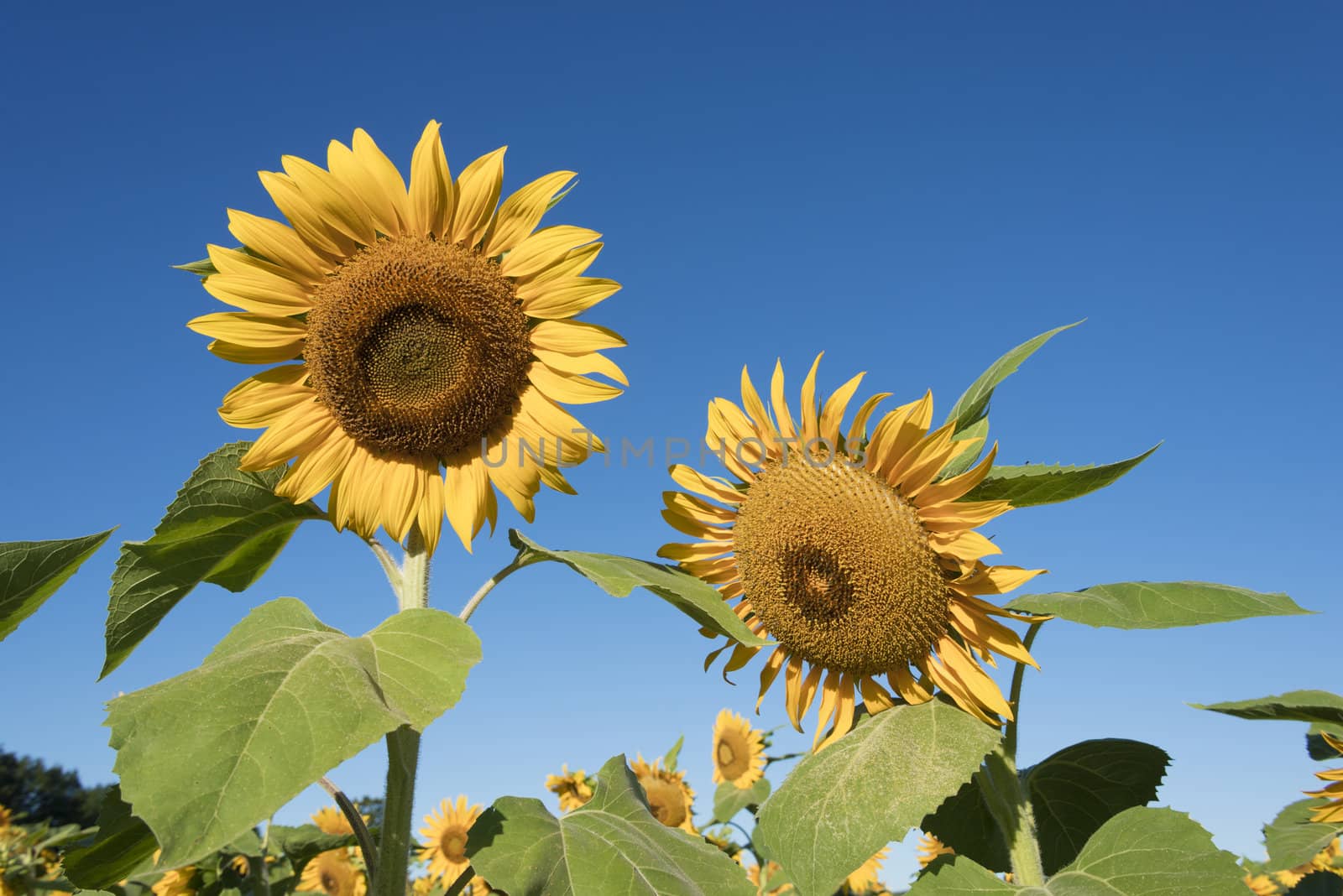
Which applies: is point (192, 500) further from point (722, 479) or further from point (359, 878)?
point (359, 878)

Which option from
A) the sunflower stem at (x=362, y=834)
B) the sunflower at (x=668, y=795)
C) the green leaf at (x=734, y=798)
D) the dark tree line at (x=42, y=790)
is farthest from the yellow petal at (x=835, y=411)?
the dark tree line at (x=42, y=790)

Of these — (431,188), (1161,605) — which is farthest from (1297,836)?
(431,188)

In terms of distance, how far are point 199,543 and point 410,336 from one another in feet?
2.79

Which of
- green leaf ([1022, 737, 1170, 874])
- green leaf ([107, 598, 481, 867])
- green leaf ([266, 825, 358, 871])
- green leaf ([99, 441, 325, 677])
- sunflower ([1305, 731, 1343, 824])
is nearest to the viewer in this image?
green leaf ([107, 598, 481, 867])

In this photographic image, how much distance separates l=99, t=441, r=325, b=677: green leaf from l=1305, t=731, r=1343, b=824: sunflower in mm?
Answer: 3698

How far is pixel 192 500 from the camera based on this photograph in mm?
2793

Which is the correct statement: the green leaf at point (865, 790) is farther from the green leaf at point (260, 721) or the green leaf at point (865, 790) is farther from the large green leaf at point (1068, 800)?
the green leaf at point (260, 721)

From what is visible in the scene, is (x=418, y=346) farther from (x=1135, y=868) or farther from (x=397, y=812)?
(x=1135, y=868)

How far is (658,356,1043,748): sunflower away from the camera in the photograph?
2.80 metres

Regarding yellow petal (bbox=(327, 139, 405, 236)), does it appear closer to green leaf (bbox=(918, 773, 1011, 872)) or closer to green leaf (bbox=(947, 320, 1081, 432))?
green leaf (bbox=(947, 320, 1081, 432))

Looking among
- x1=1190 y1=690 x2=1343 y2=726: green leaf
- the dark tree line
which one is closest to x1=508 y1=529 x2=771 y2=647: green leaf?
x1=1190 y1=690 x2=1343 y2=726: green leaf

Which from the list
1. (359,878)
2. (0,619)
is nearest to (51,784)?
(359,878)

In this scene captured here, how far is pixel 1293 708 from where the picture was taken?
2930 mm

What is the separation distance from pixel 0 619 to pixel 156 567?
447mm
